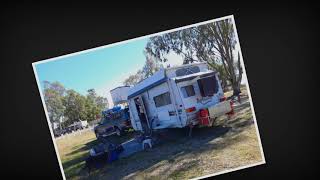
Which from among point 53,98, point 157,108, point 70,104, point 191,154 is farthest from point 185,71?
point 53,98

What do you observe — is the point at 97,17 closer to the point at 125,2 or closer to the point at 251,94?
the point at 125,2

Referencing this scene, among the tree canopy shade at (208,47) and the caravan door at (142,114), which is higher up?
the tree canopy shade at (208,47)

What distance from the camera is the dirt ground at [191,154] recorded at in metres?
3.99

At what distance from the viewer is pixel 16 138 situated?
386 cm

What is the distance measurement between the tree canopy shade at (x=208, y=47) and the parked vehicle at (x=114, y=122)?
2.26 ft

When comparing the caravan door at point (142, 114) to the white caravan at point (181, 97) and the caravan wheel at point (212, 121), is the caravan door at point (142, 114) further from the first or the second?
the caravan wheel at point (212, 121)

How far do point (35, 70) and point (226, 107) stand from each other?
1997 millimetres

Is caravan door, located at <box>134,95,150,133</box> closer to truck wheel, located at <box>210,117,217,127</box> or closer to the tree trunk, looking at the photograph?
truck wheel, located at <box>210,117,217,127</box>

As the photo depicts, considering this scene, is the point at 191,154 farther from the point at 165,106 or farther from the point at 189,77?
the point at 189,77

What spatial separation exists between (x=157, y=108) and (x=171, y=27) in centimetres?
86

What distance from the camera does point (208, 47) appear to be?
405 cm

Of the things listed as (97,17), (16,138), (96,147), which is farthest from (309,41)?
(16,138)

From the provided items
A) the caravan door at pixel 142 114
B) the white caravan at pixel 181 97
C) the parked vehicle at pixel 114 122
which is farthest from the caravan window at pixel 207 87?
the parked vehicle at pixel 114 122

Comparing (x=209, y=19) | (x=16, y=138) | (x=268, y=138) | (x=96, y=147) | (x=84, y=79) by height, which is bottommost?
(x=268, y=138)
